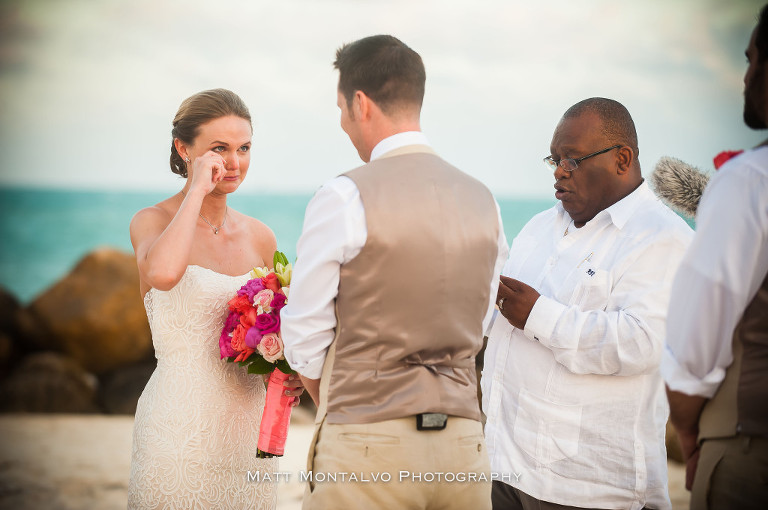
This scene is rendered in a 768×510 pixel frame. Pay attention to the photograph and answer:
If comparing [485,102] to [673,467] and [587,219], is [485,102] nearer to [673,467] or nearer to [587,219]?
[673,467]

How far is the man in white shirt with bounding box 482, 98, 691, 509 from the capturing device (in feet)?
10.0

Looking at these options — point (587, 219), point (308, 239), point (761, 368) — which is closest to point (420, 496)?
point (308, 239)

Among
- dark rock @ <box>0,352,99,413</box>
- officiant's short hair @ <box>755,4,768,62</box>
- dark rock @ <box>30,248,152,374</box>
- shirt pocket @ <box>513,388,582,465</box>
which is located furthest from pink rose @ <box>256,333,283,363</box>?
dark rock @ <box>30,248,152,374</box>

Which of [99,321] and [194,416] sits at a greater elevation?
[99,321]

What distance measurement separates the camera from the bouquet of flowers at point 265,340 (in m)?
3.12

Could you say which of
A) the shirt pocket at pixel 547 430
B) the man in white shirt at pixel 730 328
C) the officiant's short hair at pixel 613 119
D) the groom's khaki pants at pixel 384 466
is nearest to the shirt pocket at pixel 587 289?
the shirt pocket at pixel 547 430

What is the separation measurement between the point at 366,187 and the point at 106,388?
10315 millimetres

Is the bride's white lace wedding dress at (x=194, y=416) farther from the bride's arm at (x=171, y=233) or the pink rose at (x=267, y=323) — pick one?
the pink rose at (x=267, y=323)

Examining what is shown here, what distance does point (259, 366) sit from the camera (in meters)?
3.24

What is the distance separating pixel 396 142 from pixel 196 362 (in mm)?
1536

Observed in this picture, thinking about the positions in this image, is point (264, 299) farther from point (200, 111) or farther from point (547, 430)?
point (547, 430)

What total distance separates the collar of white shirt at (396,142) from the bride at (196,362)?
3.53 ft

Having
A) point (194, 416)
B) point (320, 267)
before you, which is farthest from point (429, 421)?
point (194, 416)

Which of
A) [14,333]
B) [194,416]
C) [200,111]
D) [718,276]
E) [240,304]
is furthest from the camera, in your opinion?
[14,333]
